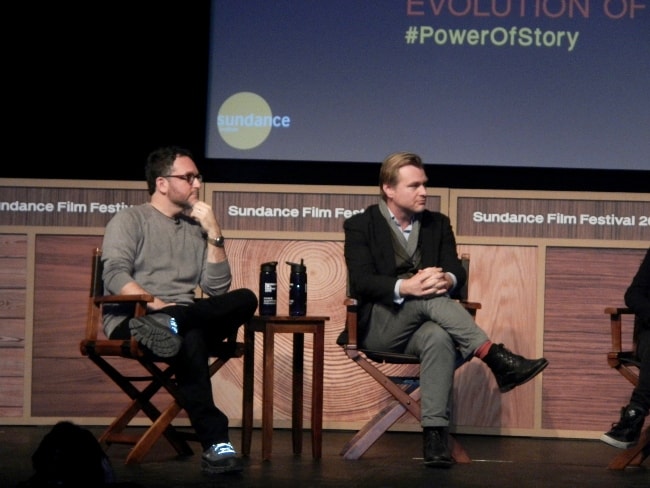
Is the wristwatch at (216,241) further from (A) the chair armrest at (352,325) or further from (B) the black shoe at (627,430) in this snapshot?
(B) the black shoe at (627,430)

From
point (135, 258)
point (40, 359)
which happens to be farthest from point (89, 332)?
point (40, 359)

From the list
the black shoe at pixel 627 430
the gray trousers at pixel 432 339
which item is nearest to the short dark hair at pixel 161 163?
the gray trousers at pixel 432 339

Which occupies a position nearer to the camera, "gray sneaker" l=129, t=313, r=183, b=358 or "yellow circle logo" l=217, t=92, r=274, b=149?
"gray sneaker" l=129, t=313, r=183, b=358

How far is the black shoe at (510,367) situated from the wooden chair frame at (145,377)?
103 centimetres

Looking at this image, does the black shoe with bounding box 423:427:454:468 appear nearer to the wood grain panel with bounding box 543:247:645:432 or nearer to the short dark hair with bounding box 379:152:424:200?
the short dark hair with bounding box 379:152:424:200

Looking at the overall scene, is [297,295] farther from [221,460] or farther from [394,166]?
[221,460]

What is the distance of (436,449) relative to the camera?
4.78 m

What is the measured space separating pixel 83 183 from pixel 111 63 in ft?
3.02

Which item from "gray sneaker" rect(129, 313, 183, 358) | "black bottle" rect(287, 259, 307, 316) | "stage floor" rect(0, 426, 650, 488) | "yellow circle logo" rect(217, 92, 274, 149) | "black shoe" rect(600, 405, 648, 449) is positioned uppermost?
"yellow circle logo" rect(217, 92, 274, 149)

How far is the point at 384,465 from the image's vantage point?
486cm

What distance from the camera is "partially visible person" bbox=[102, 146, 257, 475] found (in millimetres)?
4551

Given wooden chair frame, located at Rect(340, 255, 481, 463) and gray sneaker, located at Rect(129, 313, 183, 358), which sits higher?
gray sneaker, located at Rect(129, 313, 183, 358)

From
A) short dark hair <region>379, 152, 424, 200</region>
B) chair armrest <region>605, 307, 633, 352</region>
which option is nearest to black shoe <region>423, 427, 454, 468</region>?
chair armrest <region>605, 307, 633, 352</region>

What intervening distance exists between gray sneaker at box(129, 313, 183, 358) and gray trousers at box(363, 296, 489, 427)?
92cm
